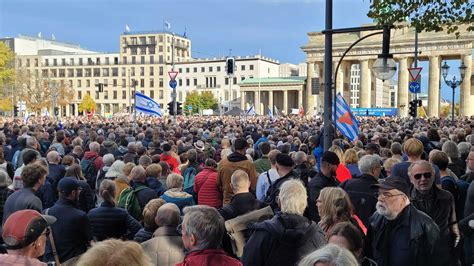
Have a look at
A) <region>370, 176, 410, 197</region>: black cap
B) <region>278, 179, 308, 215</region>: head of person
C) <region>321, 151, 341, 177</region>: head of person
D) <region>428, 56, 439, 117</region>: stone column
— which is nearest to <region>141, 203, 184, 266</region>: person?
<region>278, 179, 308, 215</region>: head of person

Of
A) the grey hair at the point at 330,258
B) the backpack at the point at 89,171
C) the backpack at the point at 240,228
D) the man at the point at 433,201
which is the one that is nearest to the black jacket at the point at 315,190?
the backpack at the point at 240,228

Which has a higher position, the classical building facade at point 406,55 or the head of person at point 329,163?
the classical building facade at point 406,55

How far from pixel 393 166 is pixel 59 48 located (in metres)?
160

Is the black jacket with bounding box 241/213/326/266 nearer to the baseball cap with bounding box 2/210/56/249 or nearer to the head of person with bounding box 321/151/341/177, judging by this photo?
the baseball cap with bounding box 2/210/56/249

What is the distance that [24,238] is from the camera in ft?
12.1

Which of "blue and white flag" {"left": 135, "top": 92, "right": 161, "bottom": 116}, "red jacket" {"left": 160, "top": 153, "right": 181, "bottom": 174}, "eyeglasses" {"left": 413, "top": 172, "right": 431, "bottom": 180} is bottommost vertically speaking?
"red jacket" {"left": 160, "top": 153, "right": 181, "bottom": 174}

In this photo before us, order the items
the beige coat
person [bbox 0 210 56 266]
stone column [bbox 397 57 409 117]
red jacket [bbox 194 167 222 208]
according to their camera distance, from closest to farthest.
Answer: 1. person [bbox 0 210 56 266]
2. the beige coat
3. red jacket [bbox 194 167 222 208]
4. stone column [bbox 397 57 409 117]

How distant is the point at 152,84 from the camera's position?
134m

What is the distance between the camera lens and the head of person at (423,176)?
214 inches

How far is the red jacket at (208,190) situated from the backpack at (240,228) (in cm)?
285

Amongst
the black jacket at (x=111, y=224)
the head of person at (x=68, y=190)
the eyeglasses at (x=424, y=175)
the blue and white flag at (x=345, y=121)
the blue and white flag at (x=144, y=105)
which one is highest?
the blue and white flag at (x=144, y=105)

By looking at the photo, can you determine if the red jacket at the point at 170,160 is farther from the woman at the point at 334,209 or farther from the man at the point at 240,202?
the woman at the point at 334,209

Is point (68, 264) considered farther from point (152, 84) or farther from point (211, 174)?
point (152, 84)

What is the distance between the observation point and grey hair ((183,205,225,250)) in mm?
3961
